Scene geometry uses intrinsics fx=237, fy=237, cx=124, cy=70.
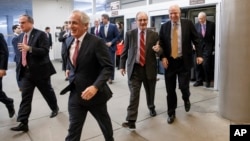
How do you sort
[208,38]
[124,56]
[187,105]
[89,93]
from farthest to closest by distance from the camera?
[208,38] < [187,105] < [124,56] < [89,93]

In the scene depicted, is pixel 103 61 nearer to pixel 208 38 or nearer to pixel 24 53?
pixel 24 53

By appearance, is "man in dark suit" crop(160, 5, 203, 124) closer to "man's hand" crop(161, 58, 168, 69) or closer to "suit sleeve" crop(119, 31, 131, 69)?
"man's hand" crop(161, 58, 168, 69)

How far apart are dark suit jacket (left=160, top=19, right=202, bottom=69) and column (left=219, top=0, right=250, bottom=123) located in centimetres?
Answer: 40

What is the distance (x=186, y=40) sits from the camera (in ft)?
10.5

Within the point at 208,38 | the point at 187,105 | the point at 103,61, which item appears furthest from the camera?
the point at 208,38

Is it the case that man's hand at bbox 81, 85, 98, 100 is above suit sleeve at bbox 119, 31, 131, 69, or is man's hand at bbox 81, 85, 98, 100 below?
below

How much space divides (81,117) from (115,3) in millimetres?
6826

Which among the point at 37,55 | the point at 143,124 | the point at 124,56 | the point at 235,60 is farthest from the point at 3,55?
the point at 235,60

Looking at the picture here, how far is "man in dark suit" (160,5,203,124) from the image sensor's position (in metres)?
3.20

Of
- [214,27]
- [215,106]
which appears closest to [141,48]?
[215,106]

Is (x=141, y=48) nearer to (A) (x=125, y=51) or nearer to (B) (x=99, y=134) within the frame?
(A) (x=125, y=51)

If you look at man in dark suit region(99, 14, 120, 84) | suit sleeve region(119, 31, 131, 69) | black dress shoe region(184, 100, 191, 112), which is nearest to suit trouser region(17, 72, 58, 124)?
suit sleeve region(119, 31, 131, 69)

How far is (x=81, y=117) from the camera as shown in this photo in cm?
210

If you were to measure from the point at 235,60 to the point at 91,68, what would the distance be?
2084mm
